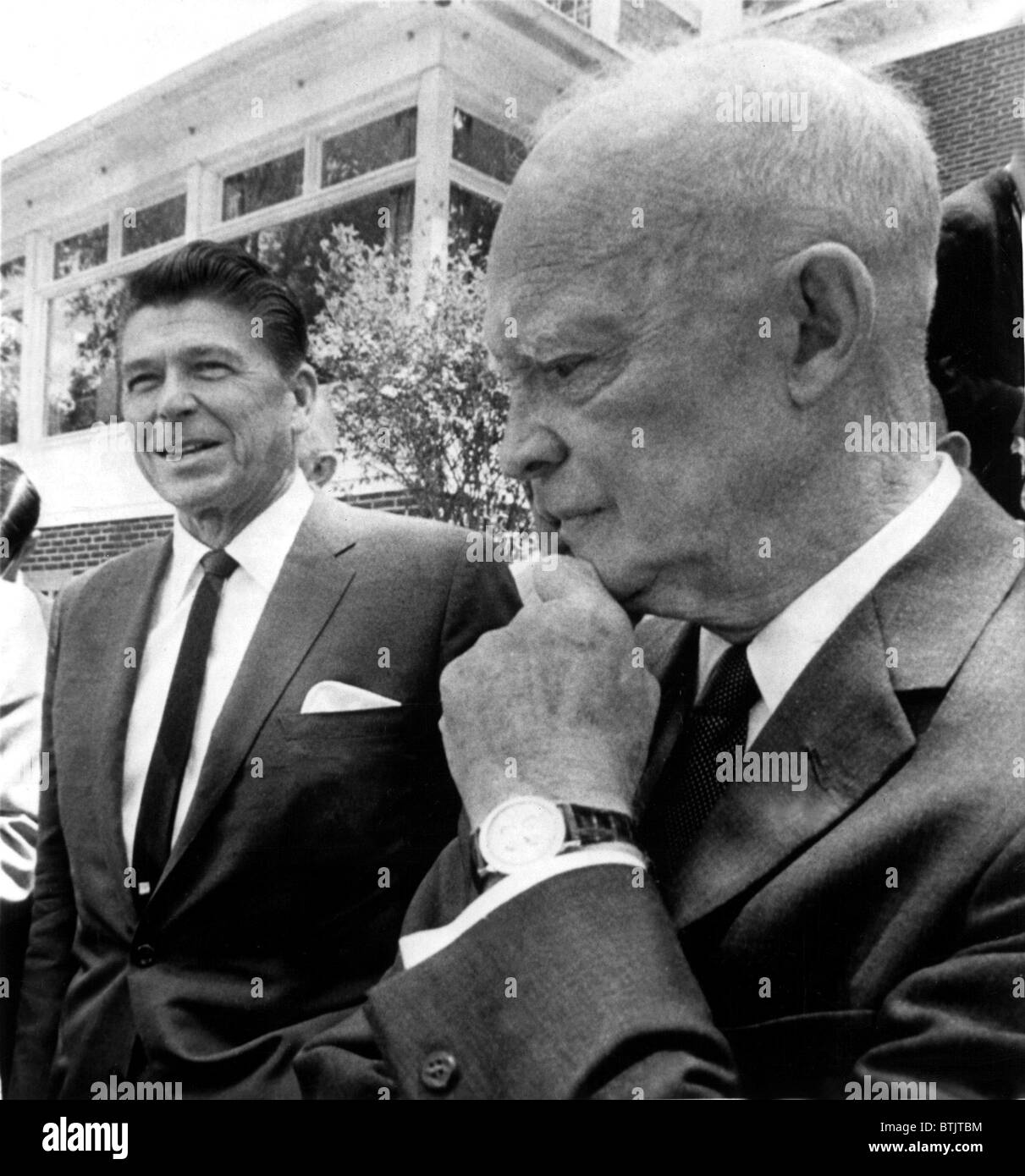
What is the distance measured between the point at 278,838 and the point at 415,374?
637mm

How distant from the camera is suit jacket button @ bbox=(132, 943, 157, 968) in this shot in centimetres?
154

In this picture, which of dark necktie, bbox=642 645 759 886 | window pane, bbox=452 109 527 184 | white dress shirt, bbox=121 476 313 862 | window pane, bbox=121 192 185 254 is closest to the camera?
dark necktie, bbox=642 645 759 886

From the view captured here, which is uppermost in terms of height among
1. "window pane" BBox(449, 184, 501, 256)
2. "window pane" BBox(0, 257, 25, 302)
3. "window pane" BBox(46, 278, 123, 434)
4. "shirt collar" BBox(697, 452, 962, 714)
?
"window pane" BBox(0, 257, 25, 302)

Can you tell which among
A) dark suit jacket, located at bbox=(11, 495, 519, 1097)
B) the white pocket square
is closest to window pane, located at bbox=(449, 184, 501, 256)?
dark suit jacket, located at bbox=(11, 495, 519, 1097)

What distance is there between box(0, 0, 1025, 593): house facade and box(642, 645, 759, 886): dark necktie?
53 cm

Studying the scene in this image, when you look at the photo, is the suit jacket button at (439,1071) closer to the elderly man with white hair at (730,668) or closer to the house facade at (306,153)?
the elderly man with white hair at (730,668)

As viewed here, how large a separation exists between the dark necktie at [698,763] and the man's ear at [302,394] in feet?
2.19

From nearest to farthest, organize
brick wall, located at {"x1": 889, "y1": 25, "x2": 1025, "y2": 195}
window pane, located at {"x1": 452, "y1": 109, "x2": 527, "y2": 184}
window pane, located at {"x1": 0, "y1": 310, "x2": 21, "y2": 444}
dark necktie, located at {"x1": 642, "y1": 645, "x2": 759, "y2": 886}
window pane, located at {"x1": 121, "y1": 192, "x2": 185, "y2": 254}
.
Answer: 1. dark necktie, located at {"x1": 642, "y1": 645, "x2": 759, "y2": 886}
2. brick wall, located at {"x1": 889, "y1": 25, "x2": 1025, "y2": 195}
3. window pane, located at {"x1": 452, "y1": 109, "x2": 527, "y2": 184}
4. window pane, located at {"x1": 121, "y1": 192, "x2": 185, "y2": 254}
5. window pane, located at {"x1": 0, "y1": 310, "x2": 21, "y2": 444}

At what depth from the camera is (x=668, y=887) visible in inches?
48.0

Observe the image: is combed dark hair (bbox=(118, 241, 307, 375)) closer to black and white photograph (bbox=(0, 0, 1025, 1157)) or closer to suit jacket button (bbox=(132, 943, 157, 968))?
black and white photograph (bbox=(0, 0, 1025, 1157))

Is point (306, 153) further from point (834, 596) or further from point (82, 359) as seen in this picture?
point (834, 596)
